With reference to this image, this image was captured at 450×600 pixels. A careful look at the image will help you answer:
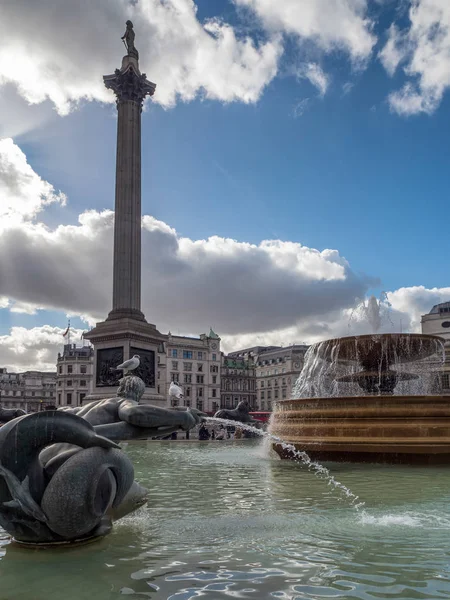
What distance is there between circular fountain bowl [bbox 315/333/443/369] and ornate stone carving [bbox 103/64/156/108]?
95.5 feet

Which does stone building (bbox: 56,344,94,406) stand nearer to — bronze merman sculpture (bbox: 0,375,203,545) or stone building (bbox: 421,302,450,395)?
stone building (bbox: 421,302,450,395)

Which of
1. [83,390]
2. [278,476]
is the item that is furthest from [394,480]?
[83,390]

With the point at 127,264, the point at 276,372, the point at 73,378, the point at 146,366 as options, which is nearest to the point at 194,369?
the point at 276,372

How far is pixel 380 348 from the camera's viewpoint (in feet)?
56.8

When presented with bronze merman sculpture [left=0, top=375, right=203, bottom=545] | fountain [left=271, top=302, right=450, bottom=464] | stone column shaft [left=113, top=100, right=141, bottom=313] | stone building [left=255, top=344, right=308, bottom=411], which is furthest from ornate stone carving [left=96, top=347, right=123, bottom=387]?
stone building [left=255, top=344, right=308, bottom=411]

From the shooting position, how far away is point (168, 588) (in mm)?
3988

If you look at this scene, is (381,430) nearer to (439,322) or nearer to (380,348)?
(380,348)

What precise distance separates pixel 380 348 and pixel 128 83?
102ft

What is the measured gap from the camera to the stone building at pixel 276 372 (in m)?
104

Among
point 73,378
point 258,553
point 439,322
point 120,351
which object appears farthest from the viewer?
point 73,378

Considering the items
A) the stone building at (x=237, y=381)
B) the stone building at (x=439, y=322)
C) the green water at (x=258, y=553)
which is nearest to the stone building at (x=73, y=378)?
the stone building at (x=237, y=381)

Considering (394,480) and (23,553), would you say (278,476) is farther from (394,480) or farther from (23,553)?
(23,553)

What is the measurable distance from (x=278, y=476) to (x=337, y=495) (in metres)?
2.66

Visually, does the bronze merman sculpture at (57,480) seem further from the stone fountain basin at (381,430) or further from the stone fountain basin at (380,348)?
the stone fountain basin at (380,348)
